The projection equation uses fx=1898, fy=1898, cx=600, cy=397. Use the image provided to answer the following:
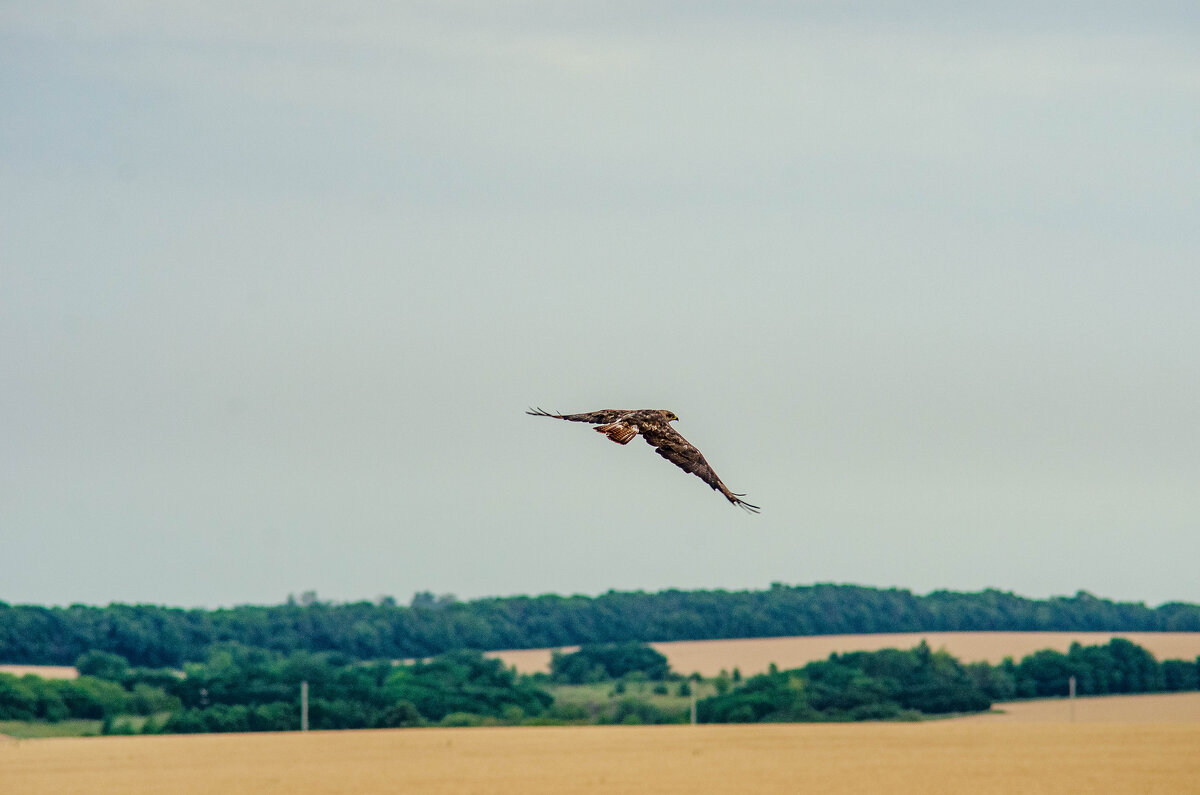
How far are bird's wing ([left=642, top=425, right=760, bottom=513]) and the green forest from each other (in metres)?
62.7

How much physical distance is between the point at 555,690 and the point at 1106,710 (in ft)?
90.1

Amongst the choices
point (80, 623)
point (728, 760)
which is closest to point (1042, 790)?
point (728, 760)

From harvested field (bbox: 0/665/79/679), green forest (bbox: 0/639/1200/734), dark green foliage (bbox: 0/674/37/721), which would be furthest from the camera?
harvested field (bbox: 0/665/79/679)

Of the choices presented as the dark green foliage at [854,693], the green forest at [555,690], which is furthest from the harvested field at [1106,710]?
the dark green foliage at [854,693]

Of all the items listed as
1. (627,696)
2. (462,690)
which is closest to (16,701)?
(462,690)

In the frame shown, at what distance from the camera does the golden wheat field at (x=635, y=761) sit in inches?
2341

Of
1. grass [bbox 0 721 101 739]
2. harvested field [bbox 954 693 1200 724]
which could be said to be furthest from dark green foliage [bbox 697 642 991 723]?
grass [bbox 0 721 101 739]

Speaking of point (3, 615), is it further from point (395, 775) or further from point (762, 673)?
point (395, 775)

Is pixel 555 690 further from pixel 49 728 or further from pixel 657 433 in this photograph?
pixel 657 433

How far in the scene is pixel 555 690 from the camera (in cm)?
9781

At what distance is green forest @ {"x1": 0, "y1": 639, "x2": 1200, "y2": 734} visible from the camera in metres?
85.3

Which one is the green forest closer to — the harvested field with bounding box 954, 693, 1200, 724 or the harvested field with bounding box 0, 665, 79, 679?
the harvested field with bounding box 0, 665, 79, 679

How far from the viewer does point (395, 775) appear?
208ft

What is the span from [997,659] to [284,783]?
2021 inches
